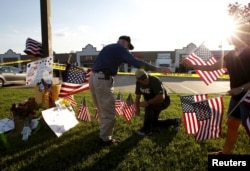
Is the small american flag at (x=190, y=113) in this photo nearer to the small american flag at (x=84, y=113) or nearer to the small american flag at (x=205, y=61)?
the small american flag at (x=205, y=61)

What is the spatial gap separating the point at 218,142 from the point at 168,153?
1129 millimetres

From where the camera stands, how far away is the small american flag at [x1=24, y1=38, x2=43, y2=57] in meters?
8.62

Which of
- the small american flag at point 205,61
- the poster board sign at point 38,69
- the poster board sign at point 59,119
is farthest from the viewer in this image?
the poster board sign at point 38,69

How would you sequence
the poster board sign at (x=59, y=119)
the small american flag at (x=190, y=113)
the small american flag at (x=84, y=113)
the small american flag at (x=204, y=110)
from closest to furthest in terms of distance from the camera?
the small american flag at (x=204, y=110) < the small american flag at (x=190, y=113) < the poster board sign at (x=59, y=119) < the small american flag at (x=84, y=113)

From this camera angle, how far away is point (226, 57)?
4.45m

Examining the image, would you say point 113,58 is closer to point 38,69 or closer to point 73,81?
point 73,81

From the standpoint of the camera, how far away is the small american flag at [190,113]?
5.76 metres

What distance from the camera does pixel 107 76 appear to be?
5.34m

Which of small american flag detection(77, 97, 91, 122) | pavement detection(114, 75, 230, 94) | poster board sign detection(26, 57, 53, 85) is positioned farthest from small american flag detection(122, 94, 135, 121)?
pavement detection(114, 75, 230, 94)

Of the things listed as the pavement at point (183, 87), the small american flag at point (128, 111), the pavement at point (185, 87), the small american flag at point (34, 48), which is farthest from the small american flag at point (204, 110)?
the pavement at point (185, 87)

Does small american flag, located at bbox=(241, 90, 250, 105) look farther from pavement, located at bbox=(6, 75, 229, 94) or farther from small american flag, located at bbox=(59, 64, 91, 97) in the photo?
pavement, located at bbox=(6, 75, 229, 94)

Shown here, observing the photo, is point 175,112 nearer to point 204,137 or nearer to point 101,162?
point 204,137

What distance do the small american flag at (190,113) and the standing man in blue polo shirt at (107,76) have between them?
0.88 metres

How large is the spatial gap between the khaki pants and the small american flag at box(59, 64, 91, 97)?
4.30 feet
